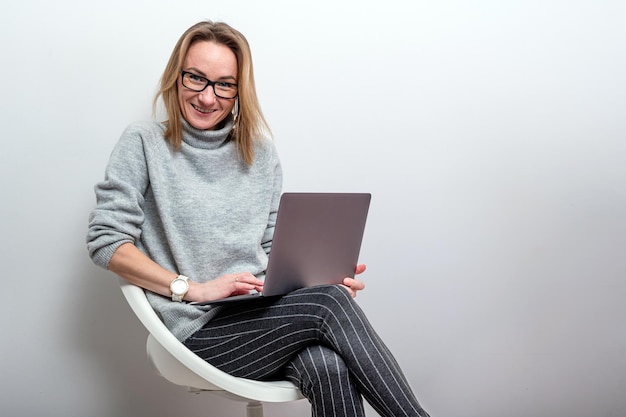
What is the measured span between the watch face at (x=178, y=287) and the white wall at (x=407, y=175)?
2.03 feet

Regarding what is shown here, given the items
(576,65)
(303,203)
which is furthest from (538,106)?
(303,203)

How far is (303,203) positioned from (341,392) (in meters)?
0.39

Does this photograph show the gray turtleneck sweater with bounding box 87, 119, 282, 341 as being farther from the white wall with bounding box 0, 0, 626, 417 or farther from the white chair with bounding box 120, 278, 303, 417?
the white wall with bounding box 0, 0, 626, 417

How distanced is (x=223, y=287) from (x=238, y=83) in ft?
1.78

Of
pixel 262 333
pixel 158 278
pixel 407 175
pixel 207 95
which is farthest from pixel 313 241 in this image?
pixel 407 175

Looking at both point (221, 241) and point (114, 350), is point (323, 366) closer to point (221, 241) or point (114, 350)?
point (221, 241)

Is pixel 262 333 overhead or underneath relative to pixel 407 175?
underneath

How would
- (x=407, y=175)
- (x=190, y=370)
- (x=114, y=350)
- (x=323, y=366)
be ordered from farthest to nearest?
(x=407, y=175) → (x=114, y=350) → (x=190, y=370) → (x=323, y=366)

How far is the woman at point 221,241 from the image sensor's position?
5.04 ft

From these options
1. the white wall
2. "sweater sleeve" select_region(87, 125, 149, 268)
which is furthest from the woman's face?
the white wall

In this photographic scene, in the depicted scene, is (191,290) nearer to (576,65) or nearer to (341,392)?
(341,392)

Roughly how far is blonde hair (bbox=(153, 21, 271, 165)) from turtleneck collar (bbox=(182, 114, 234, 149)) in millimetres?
20

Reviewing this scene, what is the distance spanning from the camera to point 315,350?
1.58 metres

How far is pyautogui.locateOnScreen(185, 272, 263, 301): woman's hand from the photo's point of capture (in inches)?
64.9
